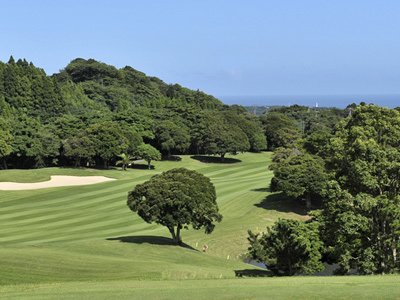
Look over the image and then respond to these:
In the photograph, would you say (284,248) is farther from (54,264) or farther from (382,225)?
(54,264)

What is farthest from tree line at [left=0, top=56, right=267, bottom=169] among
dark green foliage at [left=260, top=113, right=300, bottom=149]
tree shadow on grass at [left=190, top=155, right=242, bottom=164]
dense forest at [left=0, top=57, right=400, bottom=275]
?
dark green foliage at [left=260, top=113, right=300, bottom=149]

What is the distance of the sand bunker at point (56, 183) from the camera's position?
229 ft

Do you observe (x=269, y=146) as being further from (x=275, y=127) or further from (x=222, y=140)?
(x=222, y=140)

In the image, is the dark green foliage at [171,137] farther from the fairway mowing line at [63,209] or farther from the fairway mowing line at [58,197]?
the fairway mowing line at [63,209]

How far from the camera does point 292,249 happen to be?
106 ft

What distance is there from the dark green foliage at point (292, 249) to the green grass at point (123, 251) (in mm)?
1680

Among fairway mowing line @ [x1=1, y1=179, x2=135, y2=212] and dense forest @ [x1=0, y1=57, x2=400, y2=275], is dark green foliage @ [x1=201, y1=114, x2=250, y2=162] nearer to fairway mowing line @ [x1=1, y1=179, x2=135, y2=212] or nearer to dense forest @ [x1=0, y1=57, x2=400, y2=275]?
dense forest @ [x1=0, y1=57, x2=400, y2=275]

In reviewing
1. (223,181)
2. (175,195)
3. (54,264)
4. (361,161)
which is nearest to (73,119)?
(223,181)

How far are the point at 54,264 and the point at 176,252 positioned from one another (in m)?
10.3

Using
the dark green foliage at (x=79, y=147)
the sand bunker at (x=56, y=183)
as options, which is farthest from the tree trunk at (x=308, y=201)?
the dark green foliage at (x=79, y=147)

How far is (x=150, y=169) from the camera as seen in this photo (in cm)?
9900

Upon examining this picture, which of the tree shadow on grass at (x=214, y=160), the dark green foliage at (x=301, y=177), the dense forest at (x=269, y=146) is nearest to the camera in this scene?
the dense forest at (x=269, y=146)

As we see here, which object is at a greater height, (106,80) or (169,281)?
(106,80)

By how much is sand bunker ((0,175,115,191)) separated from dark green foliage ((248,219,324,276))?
47.5 m
